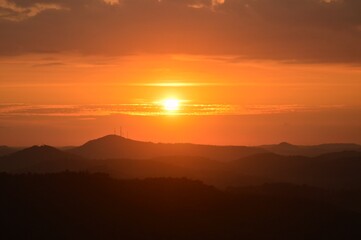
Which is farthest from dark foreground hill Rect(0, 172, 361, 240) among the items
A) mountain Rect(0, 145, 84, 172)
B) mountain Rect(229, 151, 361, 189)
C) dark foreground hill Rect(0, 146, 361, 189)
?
mountain Rect(0, 145, 84, 172)

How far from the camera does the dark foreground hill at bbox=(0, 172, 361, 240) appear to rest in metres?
46.7

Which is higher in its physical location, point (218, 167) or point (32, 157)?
point (32, 157)

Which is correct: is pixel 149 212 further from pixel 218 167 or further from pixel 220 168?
pixel 218 167

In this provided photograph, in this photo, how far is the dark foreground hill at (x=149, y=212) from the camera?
46.7m

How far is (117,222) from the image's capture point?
48.3 meters

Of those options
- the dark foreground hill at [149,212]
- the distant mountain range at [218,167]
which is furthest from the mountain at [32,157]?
the dark foreground hill at [149,212]

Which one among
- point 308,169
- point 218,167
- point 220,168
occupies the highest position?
point 218,167

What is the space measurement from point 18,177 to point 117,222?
12.2 metres

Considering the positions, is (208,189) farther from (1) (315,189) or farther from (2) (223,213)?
(1) (315,189)

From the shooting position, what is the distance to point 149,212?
168 feet

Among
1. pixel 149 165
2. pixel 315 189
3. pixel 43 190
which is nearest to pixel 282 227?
pixel 43 190

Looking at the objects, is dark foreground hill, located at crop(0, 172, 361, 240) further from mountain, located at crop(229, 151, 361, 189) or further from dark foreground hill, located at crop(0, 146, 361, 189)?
mountain, located at crop(229, 151, 361, 189)

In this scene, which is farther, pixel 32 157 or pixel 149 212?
pixel 32 157

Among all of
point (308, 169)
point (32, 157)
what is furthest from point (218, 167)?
point (32, 157)
